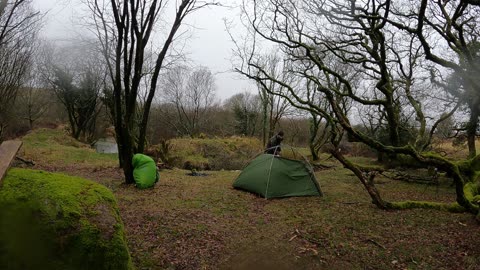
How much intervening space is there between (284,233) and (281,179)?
324cm

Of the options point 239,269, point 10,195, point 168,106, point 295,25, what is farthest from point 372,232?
point 168,106

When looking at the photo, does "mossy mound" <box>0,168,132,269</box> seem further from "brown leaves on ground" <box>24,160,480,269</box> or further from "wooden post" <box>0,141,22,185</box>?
"brown leaves on ground" <box>24,160,480,269</box>

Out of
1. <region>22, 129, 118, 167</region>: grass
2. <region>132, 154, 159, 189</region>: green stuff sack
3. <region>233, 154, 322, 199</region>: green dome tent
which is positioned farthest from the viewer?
<region>22, 129, 118, 167</region>: grass

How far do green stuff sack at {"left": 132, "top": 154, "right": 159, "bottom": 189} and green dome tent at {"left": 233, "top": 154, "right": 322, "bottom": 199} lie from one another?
2463mm

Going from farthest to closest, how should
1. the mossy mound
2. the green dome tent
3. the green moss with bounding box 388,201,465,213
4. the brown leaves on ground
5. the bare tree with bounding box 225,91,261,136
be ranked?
1. the bare tree with bounding box 225,91,261,136
2. the green dome tent
3. the green moss with bounding box 388,201,465,213
4. the brown leaves on ground
5. the mossy mound

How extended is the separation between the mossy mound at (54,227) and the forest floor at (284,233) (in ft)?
5.66

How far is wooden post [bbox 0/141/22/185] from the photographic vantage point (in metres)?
2.68

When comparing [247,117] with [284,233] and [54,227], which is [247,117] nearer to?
[284,233]

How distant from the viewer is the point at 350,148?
27.2 m

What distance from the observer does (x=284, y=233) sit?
6.04m

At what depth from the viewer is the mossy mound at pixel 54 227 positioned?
2.55m

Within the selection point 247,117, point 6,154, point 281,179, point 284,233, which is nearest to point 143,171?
point 281,179

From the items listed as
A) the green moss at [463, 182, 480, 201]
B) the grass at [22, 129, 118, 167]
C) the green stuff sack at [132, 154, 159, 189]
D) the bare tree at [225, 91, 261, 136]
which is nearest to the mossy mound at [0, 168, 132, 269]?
the green stuff sack at [132, 154, 159, 189]

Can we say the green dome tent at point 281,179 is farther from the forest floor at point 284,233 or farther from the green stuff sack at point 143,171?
the green stuff sack at point 143,171
